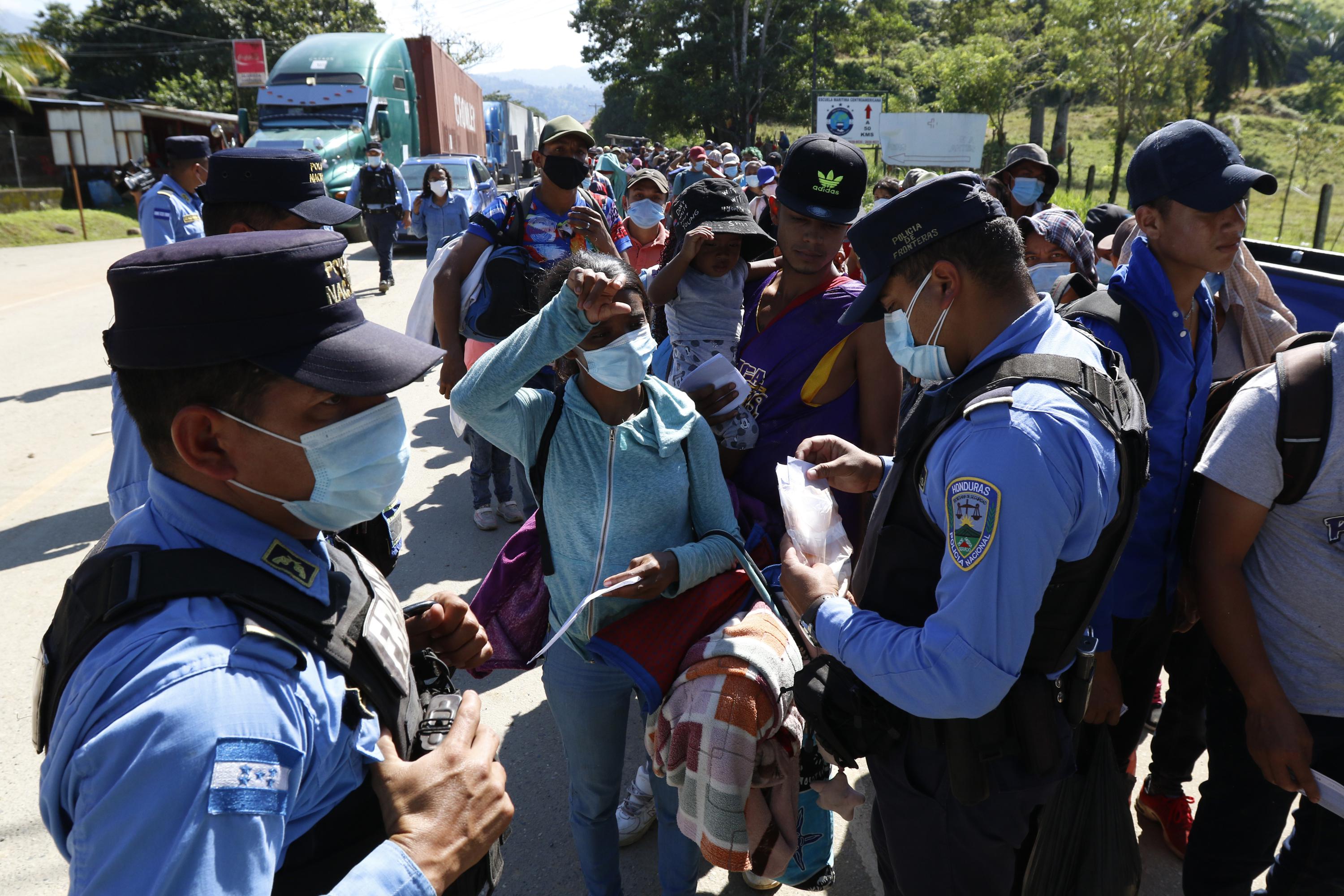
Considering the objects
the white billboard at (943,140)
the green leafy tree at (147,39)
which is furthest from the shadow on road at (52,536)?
the green leafy tree at (147,39)

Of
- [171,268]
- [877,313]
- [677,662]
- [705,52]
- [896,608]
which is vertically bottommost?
[677,662]

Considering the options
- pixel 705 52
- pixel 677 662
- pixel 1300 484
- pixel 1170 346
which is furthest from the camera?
pixel 705 52

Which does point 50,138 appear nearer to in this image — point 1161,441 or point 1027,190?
point 1027,190

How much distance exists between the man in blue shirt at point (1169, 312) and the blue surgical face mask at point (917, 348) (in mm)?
869

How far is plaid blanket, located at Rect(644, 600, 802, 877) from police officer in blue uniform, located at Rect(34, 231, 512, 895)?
68 cm

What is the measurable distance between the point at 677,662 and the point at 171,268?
144cm

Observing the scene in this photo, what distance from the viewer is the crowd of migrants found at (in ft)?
3.78

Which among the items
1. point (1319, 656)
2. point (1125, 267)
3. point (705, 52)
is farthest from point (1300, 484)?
point (705, 52)

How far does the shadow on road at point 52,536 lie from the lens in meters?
5.02

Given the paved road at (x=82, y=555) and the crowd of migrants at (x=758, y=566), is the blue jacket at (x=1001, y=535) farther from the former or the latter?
the paved road at (x=82, y=555)

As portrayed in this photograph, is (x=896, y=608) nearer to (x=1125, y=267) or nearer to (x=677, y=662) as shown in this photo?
(x=677, y=662)

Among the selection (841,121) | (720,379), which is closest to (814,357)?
(720,379)

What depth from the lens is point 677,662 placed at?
2.13 metres

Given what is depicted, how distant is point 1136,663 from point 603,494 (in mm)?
1817
